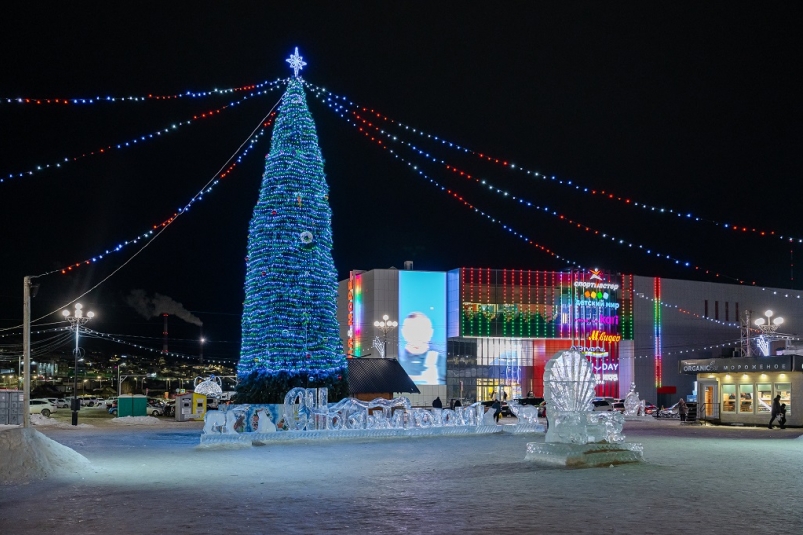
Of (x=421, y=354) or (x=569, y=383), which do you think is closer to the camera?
(x=569, y=383)

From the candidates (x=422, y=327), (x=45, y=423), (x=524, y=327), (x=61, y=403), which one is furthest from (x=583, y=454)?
(x=524, y=327)

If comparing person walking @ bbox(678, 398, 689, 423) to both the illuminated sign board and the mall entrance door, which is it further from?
the illuminated sign board

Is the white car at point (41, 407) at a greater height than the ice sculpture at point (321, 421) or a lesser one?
lesser

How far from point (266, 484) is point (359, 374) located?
25.5m

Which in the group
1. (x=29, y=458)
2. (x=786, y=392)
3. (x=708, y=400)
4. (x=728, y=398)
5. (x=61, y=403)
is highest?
(x=29, y=458)

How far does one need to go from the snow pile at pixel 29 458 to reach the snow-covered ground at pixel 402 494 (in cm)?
16

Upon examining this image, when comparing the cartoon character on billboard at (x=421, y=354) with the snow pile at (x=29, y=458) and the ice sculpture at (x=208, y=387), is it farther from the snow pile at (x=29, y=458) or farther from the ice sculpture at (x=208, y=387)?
the snow pile at (x=29, y=458)

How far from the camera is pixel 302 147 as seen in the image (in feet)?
87.6

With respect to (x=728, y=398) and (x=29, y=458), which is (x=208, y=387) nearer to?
(x=728, y=398)

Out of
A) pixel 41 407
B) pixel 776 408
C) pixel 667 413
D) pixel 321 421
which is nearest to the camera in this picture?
pixel 321 421

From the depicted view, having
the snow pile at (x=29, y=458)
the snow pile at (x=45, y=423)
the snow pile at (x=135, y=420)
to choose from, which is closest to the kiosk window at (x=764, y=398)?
the snow pile at (x=135, y=420)

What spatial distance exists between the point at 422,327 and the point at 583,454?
43.1m

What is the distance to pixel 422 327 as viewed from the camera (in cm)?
5831

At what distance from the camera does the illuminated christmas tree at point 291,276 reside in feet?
84.6
